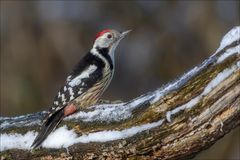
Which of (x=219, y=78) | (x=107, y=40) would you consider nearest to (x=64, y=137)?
(x=219, y=78)

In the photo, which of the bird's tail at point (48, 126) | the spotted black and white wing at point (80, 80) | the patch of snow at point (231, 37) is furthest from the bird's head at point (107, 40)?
the patch of snow at point (231, 37)

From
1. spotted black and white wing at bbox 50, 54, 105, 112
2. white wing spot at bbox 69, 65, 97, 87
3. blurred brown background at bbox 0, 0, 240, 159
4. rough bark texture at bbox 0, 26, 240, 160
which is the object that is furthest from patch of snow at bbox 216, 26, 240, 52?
blurred brown background at bbox 0, 0, 240, 159

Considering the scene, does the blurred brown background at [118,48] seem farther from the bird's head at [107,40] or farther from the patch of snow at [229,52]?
the patch of snow at [229,52]

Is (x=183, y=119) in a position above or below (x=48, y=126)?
below

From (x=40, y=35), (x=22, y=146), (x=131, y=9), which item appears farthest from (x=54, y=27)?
(x=22, y=146)

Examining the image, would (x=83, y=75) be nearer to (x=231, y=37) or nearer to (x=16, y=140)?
(x=16, y=140)

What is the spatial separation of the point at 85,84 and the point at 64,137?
100 centimetres

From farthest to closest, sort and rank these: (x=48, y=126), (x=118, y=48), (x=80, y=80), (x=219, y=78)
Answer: (x=118, y=48) < (x=80, y=80) < (x=48, y=126) < (x=219, y=78)

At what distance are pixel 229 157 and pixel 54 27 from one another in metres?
3.75

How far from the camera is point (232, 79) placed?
392 centimetres

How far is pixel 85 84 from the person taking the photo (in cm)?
561

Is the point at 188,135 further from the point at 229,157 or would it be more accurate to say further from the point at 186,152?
the point at 229,157

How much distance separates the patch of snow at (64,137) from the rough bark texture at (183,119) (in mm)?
27

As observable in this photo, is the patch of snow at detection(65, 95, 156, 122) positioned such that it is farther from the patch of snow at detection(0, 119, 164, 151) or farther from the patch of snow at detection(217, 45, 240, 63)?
the patch of snow at detection(217, 45, 240, 63)
